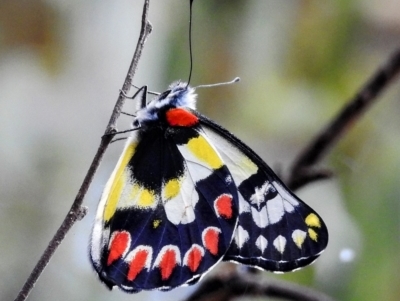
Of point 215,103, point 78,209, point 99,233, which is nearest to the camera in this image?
point 78,209

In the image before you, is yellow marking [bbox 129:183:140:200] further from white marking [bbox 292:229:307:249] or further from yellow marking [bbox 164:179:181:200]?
white marking [bbox 292:229:307:249]

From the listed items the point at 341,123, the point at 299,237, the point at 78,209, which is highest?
the point at 341,123

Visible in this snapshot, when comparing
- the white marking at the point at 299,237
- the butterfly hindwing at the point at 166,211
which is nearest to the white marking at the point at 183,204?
the butterfly hindwing at the point at 166,211

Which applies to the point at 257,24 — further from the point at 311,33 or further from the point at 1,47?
the point at 1,47

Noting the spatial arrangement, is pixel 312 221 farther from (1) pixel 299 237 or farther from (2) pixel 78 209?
(2) pixel 78 209

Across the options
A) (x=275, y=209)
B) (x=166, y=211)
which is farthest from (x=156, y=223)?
(x=275, y=209)

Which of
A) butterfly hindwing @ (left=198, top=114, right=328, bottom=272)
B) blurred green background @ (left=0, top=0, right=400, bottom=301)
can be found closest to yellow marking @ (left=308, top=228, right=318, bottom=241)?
butterfly hindwing @ (left=198, top=114, right=328, bottom=272)
